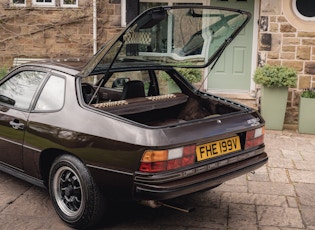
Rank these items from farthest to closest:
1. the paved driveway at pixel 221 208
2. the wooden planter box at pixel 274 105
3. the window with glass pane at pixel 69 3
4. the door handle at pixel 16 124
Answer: the window with glass pane at pixel 69 3 → the wooden planter box at pixel 274 105 → the door handle at pixel 16 124 → the paved driveway at pixel 221 208

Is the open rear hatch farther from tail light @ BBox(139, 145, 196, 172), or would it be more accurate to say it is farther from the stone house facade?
the stone house facade

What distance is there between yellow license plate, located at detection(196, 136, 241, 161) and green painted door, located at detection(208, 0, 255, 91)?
5918 millimetres

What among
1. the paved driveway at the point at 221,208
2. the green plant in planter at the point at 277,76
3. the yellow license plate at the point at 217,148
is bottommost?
the paved driveway at the point at 221,208

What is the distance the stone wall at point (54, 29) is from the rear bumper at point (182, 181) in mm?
6364

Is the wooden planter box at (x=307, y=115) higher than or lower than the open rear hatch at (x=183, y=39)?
lower

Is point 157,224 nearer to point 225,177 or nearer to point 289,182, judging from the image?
point 225,177

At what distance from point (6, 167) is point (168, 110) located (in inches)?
72.5

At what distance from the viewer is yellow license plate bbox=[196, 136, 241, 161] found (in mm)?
3939

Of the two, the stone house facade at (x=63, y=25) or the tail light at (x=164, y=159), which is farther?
the stone house facade at (x=63, y=25)

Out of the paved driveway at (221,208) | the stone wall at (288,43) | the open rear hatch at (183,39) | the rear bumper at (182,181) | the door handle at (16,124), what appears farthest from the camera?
the stone wall at (288,43)

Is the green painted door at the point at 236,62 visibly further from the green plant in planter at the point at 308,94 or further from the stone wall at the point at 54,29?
the stone wall at the point at 54,29

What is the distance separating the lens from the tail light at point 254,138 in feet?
14.4

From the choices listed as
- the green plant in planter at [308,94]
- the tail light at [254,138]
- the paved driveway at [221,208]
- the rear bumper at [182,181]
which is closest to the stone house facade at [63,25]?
the green plant in planter at [308,94]

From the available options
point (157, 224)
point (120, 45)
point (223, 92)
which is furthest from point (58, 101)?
point (223, 92)
